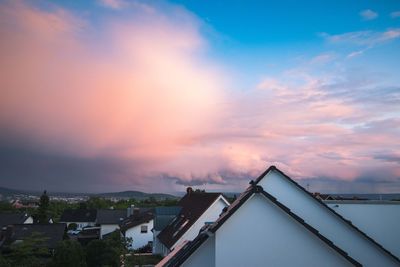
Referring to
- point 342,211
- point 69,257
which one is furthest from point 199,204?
point 342,211

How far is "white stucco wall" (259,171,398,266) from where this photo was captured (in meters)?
11.0

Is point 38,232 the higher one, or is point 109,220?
point 109,220

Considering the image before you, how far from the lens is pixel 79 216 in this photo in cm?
10394

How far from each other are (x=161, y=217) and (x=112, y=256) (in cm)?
1135

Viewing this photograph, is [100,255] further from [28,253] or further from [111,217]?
[111,217]

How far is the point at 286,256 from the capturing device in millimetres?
9312

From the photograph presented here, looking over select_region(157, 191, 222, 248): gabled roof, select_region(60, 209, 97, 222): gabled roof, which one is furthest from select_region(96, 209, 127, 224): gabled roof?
select_region(157, 191, 222, 248): gabled roof

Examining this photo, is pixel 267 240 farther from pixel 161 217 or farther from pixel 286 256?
pixel 161 217

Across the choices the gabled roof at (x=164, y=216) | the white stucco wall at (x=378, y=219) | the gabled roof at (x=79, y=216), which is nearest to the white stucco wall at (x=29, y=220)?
the gabled roof at (x=79, y=216)

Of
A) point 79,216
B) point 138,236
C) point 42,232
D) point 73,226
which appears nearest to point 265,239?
point 42,232

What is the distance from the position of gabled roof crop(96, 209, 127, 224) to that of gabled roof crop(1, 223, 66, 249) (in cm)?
2513

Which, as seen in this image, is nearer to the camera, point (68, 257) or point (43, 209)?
point (68, 257)

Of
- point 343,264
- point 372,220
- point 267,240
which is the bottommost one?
point 343,264

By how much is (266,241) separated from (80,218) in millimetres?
102644
